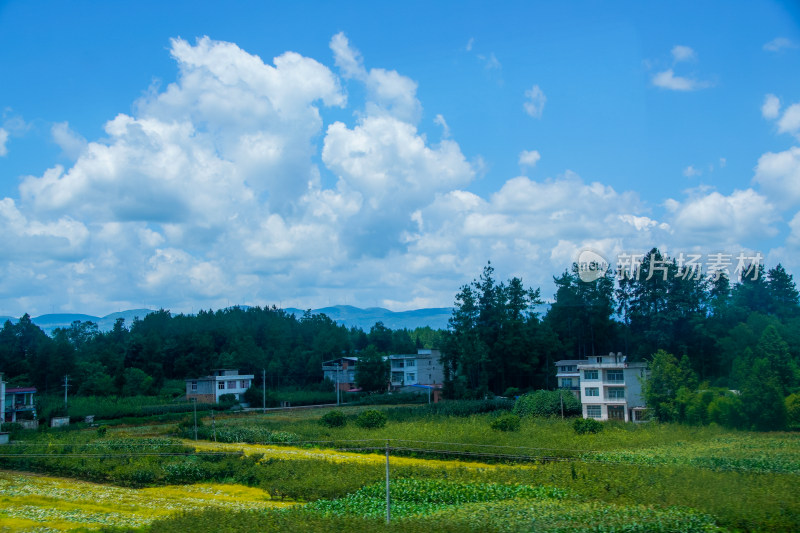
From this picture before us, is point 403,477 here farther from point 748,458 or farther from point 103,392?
point 103,392

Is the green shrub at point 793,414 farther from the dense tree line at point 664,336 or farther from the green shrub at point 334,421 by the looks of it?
the green shrub at point 334,421

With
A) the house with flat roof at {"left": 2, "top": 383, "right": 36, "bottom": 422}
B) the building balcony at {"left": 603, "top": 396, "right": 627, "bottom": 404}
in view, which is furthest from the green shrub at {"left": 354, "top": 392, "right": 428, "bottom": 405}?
the house with flat roof at {"left": 2, "top": 383, "right": 36, "bottom": 422}

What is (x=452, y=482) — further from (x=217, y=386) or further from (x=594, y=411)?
(x=217, y=386)

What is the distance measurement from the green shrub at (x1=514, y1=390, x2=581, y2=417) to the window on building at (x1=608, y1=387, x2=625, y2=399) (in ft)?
6.66

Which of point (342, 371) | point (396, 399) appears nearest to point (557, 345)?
point (396, 399)

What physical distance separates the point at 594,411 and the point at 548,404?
3401 mm

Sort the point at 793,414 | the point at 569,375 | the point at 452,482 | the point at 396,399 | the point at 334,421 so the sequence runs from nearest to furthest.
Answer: the point at 452,482, the point at 793,414, the point at 334,421, the point at 569,375, the point at 396,399

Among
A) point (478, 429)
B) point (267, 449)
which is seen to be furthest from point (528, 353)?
point (267, 449)

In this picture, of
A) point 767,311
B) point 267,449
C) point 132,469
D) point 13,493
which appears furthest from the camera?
point 767,311

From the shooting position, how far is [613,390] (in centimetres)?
3659

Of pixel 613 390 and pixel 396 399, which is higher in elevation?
pixel 613 390

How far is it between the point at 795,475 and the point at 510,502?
7.29 metres

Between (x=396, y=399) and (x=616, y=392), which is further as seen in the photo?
(x=396, y=399)

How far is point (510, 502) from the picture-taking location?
1284 centimetres
